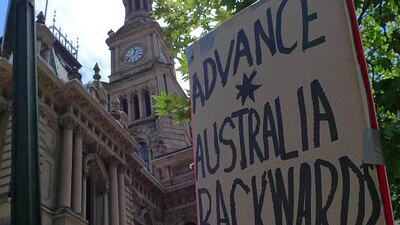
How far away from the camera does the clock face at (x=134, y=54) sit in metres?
46.9

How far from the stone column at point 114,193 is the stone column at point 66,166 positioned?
3413 millimetres

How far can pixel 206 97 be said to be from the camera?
10.4 feet

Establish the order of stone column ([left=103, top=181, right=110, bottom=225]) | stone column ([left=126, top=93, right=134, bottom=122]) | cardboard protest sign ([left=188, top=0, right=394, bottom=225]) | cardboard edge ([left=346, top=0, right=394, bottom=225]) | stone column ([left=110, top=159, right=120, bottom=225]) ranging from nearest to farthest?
cardboard edge ([left=346, top=0, right=394, bottom=225]), cardboard protest sign ([left=188, top=0, right=394, bottom=225]), stone column ([left=103, top=181, right=110, bottom=225]), stone column ([left=110, top=159, right=120, bottom=225]), stone column ([left=126, top=93, right=134, bottom=122])

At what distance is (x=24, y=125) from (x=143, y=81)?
136 ft

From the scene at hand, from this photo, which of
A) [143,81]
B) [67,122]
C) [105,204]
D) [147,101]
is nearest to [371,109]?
[67,122]

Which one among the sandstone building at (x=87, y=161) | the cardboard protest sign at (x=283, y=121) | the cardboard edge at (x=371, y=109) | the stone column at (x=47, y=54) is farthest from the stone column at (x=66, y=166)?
the cardboard edge at (x=371, y=109)

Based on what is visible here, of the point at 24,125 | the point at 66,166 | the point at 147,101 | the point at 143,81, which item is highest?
the point at 143,81

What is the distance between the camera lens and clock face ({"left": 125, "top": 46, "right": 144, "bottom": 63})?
4694cm

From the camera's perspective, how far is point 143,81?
44.3m

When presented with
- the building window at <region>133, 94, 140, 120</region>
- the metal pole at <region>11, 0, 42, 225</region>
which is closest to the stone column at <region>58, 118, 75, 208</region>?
the metal pole at <region>11, 0, 42, 225</region>

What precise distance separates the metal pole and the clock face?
4344cm

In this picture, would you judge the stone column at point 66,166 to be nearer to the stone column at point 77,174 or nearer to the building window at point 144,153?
the stone column at point 77,174

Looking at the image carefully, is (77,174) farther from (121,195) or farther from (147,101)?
(147,101)

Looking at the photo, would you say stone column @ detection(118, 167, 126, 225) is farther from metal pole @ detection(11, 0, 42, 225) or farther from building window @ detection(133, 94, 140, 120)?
metal pole @ detection(11, 0, 42, 225)
